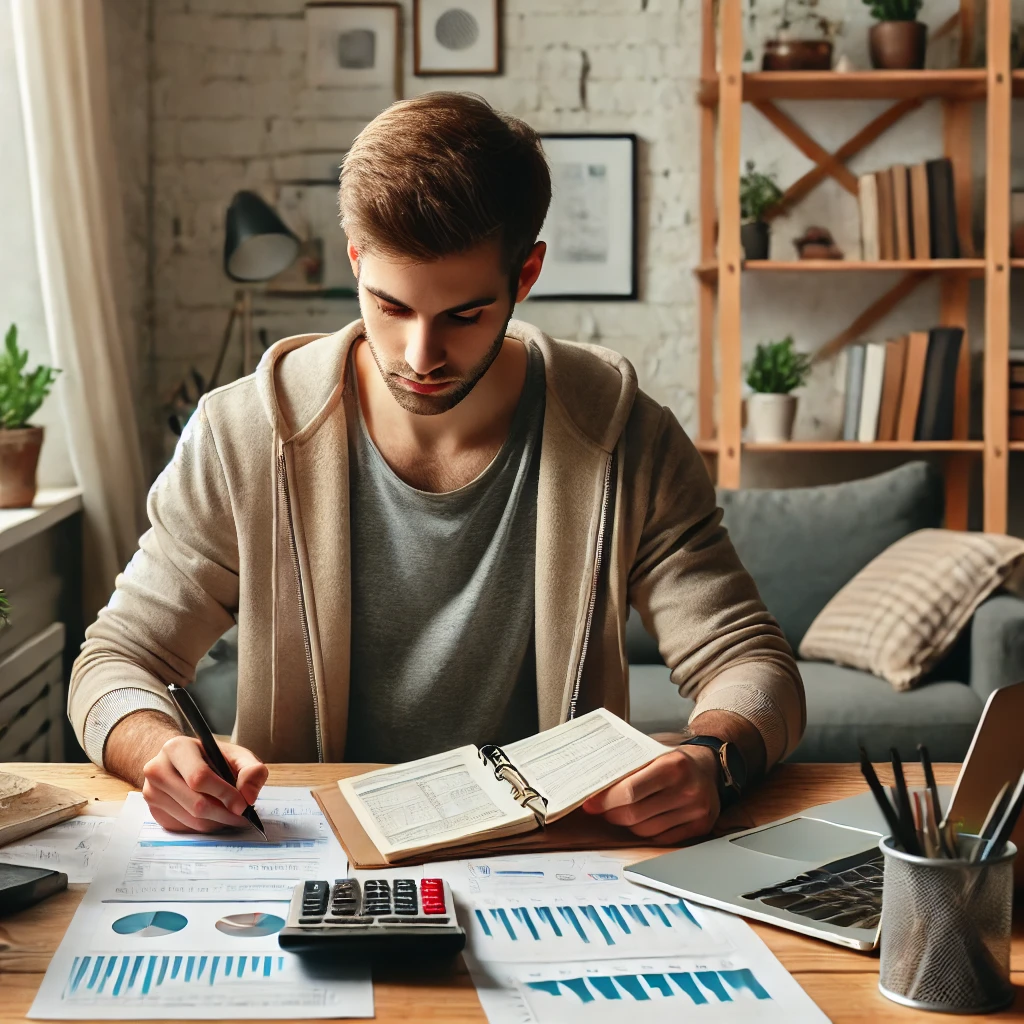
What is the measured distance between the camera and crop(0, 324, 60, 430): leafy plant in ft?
9.12

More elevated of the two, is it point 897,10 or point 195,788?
point 897,10

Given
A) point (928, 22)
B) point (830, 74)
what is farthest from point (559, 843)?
point (928, 22)

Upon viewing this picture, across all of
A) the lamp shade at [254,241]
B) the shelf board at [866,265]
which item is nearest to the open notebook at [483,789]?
the shelf board at [866,265]

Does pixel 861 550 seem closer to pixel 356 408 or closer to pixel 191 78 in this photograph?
pixel 356 408

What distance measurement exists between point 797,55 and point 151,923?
344 centimetres

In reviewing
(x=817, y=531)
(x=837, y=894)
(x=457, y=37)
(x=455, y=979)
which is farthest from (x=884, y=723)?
(x=457, y=37)

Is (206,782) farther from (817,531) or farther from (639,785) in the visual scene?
(817,531)

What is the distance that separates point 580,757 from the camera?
1.15 meters

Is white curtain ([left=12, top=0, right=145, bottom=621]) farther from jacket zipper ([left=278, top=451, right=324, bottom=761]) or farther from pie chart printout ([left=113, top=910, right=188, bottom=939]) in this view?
pie chart printout ([left=113, top=910, right=188, bottom=939])

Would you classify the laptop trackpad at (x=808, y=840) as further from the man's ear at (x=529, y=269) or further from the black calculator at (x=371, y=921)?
the man's ear at (x=529, y=269)

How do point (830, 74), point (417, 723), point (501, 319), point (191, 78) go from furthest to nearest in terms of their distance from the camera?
point (191, 78) → point (830, 74) → point (417, 723) → point (501, 319)

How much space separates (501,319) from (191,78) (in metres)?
2.92

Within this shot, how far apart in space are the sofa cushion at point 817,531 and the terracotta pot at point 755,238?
2.82 ft

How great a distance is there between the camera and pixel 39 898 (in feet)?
3.01
